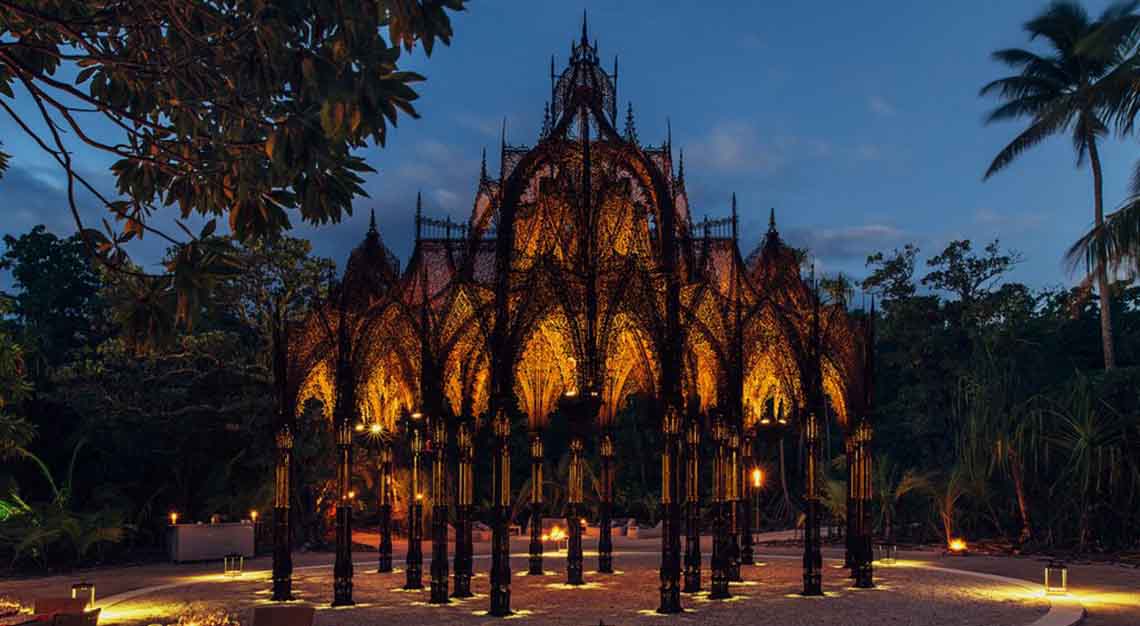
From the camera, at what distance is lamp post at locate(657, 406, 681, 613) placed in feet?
54.3

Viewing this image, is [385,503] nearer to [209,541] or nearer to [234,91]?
[209,541]

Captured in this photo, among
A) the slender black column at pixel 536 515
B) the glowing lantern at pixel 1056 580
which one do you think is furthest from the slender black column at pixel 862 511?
the slender black column at pixel 536 515

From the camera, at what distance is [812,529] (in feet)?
61.1

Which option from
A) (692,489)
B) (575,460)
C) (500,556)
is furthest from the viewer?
(575,460)

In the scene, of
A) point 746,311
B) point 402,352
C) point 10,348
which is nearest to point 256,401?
point 10,348

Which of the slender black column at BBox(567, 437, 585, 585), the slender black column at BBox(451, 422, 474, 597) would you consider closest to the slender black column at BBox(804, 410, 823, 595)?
the slender black column at BBox(567, 437, 585, 585)

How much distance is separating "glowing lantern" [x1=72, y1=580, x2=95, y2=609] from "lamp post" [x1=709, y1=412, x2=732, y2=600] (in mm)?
10863

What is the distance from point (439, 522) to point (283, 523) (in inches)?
126

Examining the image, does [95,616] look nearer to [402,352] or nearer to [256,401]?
[402,352]

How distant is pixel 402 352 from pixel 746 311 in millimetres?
7307

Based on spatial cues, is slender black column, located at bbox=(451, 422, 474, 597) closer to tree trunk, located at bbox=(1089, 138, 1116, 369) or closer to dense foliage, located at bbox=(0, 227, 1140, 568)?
dense foliage, located at bbox=(0, 227, 1140, 568)

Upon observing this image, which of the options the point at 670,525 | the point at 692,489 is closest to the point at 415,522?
the point at 692,489

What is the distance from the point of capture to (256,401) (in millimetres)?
31781

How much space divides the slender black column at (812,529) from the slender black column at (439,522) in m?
6.76
